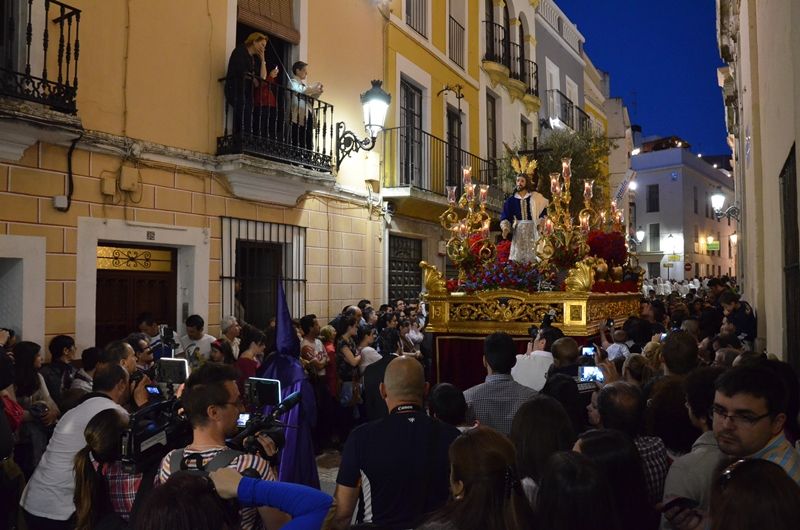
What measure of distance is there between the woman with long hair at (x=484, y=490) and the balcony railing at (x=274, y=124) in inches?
282

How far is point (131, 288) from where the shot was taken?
321 inches

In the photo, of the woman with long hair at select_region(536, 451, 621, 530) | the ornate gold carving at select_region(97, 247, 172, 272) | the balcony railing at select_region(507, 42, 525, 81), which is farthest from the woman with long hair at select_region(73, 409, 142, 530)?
the balcony railing at select_region(507, 42, 525, 81)

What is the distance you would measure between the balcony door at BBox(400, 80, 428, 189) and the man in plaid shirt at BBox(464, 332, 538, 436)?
8.88 meters

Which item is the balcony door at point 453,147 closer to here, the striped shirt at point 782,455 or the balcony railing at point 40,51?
the balcony railing at point 40,51

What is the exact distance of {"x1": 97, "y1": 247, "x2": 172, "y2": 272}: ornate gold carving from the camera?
26.0 ft

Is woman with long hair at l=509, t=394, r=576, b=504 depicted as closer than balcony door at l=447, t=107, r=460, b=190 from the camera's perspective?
Yes

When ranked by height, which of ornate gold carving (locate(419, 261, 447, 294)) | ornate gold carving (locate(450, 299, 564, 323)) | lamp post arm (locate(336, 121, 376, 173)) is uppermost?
lamp post arm (locate(336, 121, 376, 173))

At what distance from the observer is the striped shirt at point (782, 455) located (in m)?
2.48

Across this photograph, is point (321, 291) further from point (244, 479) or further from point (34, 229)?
point (244, 479)

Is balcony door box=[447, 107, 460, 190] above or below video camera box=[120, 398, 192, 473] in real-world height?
above

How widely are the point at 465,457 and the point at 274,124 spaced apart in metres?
8.07

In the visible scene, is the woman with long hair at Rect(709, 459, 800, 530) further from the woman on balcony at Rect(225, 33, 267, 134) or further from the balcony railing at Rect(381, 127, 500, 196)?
the balcony railing at Rect(381, 127, 500, 196)

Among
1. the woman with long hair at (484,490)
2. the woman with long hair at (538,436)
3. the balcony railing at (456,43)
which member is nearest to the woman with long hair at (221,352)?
the woman with long hair at (538,436)

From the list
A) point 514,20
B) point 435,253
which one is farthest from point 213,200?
point 514,20
